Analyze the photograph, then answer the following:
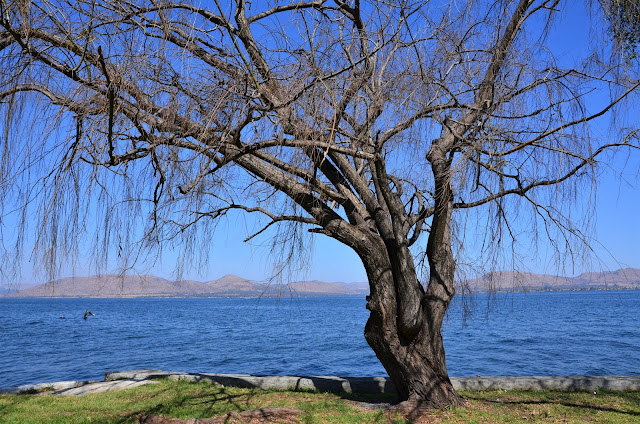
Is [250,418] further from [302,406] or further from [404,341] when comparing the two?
[404,341]

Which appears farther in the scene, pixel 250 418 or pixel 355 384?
pixel 355 384

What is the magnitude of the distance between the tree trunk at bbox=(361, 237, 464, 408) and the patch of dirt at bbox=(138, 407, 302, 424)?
132 cm

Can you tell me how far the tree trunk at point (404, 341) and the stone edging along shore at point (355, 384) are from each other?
1.84 m

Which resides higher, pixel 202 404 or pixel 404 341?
pixel 404 341

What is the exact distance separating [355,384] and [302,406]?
1.64 m

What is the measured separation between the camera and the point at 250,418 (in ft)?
19.5

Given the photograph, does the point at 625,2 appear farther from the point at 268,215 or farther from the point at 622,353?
the point at 622,353

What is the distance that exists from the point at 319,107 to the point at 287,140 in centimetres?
37

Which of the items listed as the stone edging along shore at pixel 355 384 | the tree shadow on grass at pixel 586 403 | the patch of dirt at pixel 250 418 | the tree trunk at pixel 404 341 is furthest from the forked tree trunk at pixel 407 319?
the stone edging along shore at pixel 355 384

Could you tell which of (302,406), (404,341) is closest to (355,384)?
(302,406)

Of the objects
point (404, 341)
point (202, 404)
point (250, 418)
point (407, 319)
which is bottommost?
point (202, 404)

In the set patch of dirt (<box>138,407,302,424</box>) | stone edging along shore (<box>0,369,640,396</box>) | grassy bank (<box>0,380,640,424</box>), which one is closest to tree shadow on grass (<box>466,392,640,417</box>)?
grassy bank (<box>0,380,640,424</box>)

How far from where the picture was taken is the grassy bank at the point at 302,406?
20.0 ft

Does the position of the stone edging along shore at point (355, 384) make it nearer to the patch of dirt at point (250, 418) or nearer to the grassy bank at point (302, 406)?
the grassy bank at point (302, 406)
